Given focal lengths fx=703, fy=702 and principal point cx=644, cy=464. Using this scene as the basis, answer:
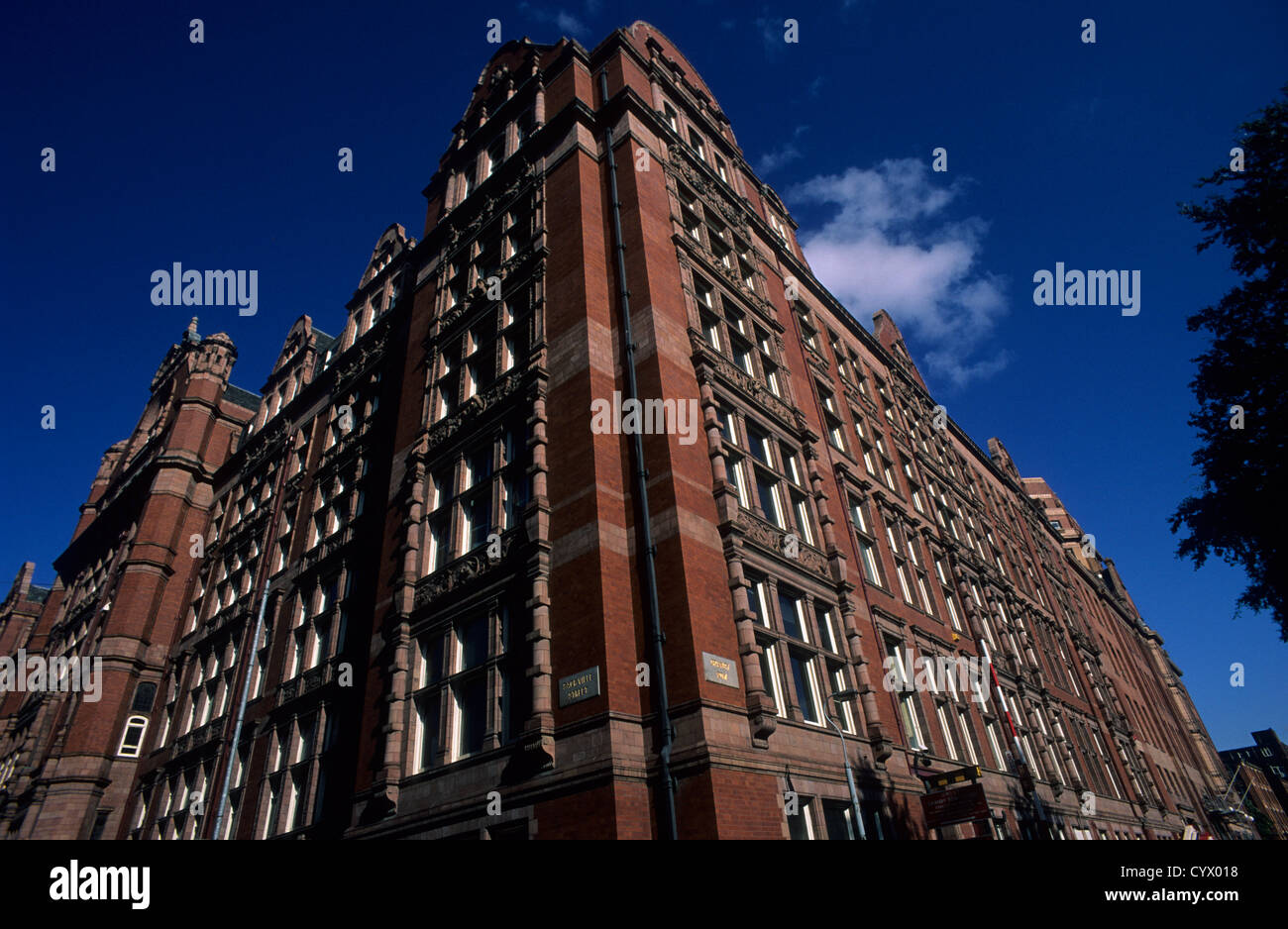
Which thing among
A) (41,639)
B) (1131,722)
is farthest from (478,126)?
(1131,722)

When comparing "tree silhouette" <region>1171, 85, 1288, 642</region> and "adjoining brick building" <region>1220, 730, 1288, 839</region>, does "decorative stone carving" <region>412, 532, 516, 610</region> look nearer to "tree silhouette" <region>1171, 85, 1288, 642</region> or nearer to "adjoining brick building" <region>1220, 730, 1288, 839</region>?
"tree silhouette" <region>1171, 85, 1288, 642</region>

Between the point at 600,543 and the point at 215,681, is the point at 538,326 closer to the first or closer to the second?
the point at 600,543

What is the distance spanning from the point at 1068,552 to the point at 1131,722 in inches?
742
